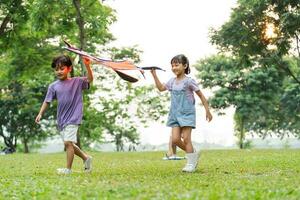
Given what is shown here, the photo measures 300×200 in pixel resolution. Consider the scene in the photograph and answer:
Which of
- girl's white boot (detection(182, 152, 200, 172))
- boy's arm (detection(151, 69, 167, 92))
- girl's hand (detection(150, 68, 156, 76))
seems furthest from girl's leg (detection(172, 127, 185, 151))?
girl's hand (detection(150, 68, 156, 76))

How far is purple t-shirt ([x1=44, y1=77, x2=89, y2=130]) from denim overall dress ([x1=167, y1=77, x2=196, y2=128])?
158 cm

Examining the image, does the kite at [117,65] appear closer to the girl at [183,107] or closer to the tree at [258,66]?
the girl at [183,107]

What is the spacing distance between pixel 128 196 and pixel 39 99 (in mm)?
40020

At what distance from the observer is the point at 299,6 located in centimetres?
2416

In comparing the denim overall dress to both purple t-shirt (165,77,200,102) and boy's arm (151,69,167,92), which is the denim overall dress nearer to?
purple t-shirt (165,77,200,102)

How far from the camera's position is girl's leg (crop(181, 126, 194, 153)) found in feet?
31.8

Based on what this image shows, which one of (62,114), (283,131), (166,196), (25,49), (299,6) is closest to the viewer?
(166,196)

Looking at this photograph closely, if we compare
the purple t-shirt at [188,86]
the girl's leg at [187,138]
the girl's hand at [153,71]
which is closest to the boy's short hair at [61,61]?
the girl's hand at [153,71]

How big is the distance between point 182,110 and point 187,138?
1.66ft

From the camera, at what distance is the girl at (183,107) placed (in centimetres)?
962

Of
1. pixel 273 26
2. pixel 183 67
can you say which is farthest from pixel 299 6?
pixel 183 67

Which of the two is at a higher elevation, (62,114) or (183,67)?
(183,67)

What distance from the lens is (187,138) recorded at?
9.70m

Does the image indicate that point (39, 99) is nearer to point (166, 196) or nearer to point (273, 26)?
point (273, 26)
